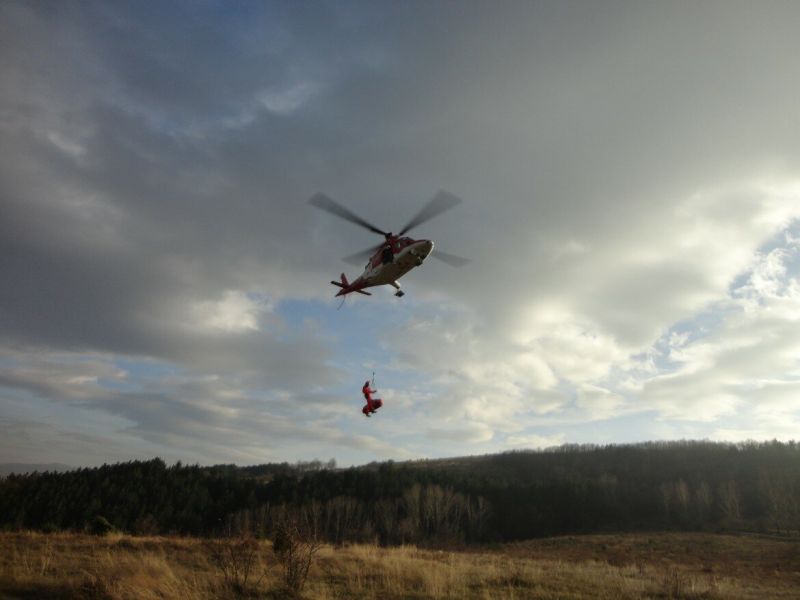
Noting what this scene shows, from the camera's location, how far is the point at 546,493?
313 ft

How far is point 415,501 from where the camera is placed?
81125mm

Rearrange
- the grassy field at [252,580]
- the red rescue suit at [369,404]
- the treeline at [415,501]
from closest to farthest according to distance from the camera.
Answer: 1. the grassy field at [252,580]
2. the red rescue suit at [369,404]
3. the treeline at [415,501]

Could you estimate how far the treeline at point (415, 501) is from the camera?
7400 centimetres

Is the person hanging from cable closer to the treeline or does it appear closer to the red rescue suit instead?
the red rescue suit

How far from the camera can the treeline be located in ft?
243

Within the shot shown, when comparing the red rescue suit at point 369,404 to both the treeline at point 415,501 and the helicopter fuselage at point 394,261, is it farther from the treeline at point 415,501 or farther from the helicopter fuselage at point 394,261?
the treeline at point 415,501

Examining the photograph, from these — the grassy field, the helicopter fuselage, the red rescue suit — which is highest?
the helicopter fuselage

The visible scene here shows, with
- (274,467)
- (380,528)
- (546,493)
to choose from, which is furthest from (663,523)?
(274,467)

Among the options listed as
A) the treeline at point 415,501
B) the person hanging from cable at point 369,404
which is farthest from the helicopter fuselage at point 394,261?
the treeline at point 415,501

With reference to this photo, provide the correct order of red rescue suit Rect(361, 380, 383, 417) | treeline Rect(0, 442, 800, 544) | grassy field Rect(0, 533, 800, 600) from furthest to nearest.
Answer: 1. treeline Rect(0, 442, 800, 544)
2. red rescue suit Rect(361, 380, 383, 417)
3. grassy field Rect(0, 533, 800, 600)

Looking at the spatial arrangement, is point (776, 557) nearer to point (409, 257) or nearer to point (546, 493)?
point (409, 257)

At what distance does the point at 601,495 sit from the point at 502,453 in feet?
262

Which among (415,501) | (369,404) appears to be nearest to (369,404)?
(369,404)

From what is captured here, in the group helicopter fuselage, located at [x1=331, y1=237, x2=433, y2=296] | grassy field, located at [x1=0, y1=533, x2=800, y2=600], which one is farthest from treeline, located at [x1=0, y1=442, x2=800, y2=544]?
helicopter fuselage, located at [x1=331, y1=237, x2=433, y2=296]
